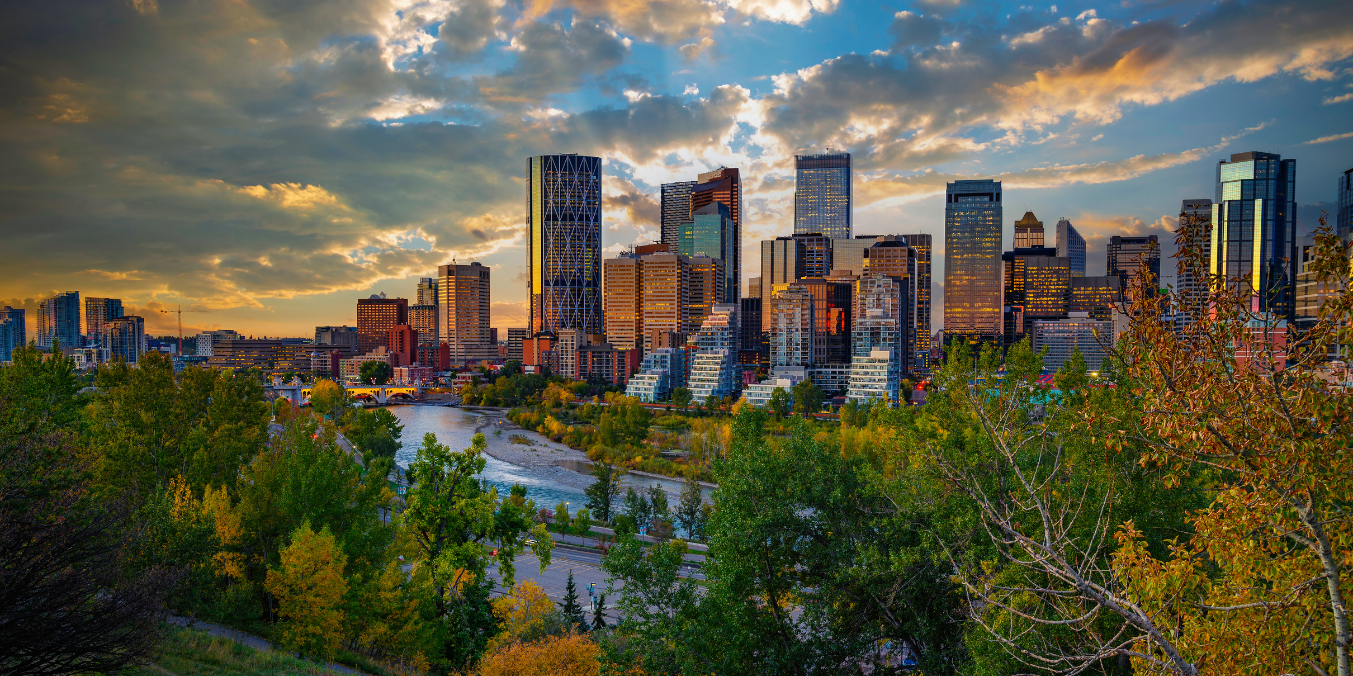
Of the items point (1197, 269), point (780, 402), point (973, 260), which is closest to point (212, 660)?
point (1197, 269)

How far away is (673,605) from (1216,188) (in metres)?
161

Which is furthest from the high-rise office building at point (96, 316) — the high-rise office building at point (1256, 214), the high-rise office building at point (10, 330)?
the high-rise office building at point (1256, 214)

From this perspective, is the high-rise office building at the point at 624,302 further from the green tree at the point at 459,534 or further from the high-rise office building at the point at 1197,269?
the high-rise office building at the point at 1197,269

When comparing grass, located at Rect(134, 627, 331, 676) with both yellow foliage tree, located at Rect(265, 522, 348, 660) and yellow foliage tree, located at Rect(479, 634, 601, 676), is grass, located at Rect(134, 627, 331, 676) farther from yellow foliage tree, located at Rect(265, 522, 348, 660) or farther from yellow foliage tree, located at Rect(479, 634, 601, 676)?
yellow foliage tree, located at Rect(479, 634, 601, 676)

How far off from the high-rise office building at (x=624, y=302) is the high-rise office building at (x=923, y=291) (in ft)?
226

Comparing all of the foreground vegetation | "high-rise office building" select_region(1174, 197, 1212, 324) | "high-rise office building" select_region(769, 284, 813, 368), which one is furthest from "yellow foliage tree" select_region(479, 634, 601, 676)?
"high-rise office building" select_region(769, 284, 813, 368)

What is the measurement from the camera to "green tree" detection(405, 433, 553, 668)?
43.1 ft

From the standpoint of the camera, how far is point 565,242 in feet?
563

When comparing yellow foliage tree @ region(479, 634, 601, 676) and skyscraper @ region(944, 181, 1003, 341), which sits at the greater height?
skyscraper @ region(944, 181, 1003, 341)

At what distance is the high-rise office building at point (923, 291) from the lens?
168250mm

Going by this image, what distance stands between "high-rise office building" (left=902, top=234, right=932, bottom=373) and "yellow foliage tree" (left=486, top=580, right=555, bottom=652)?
494 feet

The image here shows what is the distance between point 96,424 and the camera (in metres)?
21.0

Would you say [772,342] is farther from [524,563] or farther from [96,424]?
[96,424]

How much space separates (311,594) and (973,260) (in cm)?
16993
